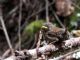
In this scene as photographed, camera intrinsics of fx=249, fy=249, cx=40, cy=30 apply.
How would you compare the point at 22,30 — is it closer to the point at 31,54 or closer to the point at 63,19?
the point at 63,19

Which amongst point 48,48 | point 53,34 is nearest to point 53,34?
point 53,34

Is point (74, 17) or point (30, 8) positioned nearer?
point (74, 17)

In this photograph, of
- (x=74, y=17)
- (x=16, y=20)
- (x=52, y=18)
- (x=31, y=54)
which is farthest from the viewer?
(x=16, y=20)

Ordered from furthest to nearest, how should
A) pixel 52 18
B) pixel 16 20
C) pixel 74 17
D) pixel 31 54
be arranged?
1. pixel 16 20
2. pixel 52 18
3. pixel 74 17
4. pixel 31 54

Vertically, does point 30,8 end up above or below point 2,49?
above

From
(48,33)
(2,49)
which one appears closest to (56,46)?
(48,33)

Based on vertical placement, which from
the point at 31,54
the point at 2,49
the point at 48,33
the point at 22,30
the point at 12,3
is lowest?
the point at 31,54

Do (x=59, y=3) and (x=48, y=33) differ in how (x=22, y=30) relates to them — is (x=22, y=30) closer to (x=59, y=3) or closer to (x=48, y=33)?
(x=59, y=3)

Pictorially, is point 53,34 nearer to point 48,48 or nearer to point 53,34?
point 53,34

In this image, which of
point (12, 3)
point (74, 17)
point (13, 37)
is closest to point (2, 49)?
point (13, 37)
